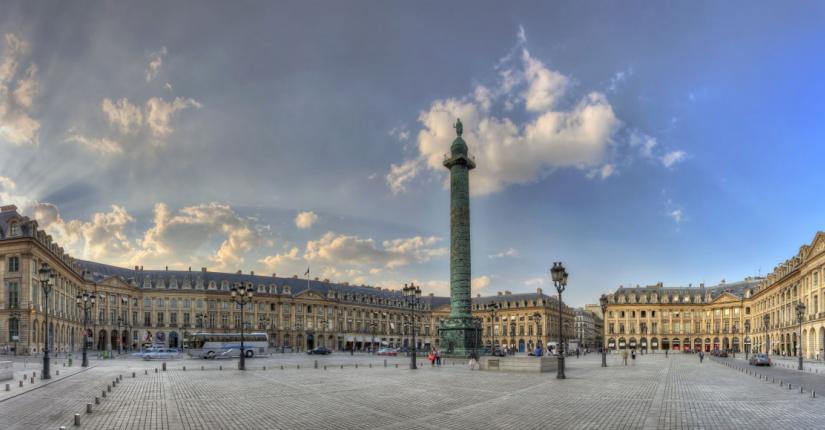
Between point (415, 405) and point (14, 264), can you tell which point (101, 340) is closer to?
point (14, 264)

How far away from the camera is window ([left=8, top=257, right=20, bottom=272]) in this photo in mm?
69375

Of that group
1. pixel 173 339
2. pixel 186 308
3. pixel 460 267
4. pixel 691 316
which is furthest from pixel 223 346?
pixel 691 316

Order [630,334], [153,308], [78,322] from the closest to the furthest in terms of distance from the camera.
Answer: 1. [78,322]
2. [153,308]
3. [630,334]

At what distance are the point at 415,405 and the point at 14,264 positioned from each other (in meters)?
67.8

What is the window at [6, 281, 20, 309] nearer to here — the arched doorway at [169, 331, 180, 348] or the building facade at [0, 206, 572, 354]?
the building facade at [0, 206, 572, 354]

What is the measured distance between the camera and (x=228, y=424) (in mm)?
15914

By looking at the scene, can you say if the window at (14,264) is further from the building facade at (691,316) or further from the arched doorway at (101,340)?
the building facade at (691,316)

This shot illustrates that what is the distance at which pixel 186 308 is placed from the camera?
118 metres

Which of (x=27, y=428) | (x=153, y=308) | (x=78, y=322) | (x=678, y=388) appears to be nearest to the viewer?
(x=27, y=428)

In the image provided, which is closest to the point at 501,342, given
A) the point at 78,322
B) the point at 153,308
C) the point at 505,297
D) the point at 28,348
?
the point at 505,297

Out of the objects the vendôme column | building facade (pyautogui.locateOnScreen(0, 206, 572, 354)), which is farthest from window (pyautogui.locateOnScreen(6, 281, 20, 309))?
the vendôme column

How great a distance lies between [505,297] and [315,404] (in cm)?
13628

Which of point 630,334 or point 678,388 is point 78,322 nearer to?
point 678,388

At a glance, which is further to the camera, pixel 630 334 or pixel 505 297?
pixel 505 297
